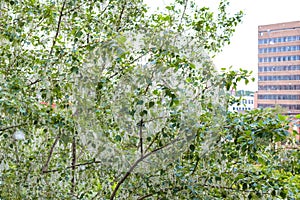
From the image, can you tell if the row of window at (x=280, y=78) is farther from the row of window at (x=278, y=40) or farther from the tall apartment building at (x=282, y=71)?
the row of window at (x=278, y=40)

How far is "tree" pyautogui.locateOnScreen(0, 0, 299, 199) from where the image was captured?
43.1 inches

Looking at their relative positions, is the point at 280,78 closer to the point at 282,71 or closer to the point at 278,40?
the point at 282,71

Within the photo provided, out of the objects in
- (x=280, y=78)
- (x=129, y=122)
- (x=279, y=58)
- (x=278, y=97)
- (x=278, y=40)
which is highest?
(x=278, y=40)

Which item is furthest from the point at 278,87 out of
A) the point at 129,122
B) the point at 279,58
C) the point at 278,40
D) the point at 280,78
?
the point at 129,122

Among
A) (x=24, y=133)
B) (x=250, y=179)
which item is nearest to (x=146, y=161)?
(x=250, y=179)

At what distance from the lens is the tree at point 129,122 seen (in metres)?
1.09

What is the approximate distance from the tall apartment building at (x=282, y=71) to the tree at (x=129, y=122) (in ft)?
2.15

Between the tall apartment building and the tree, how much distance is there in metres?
0.65

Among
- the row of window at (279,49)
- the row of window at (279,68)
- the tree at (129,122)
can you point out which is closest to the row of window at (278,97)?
the row of window at (279,68)

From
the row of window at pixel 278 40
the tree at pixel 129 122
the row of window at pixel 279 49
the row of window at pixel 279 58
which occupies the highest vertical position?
the row of window at pixel 278 40

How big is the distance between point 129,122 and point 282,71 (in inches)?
48.2

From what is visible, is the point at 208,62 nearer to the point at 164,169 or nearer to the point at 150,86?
the point at 150,86

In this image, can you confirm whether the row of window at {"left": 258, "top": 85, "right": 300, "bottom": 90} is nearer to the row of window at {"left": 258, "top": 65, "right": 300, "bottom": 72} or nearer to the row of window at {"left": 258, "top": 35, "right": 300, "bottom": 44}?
the row of window at {"left": 258, "top": 65, "right": 300, "bottom": 72}

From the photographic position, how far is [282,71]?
199 cm
